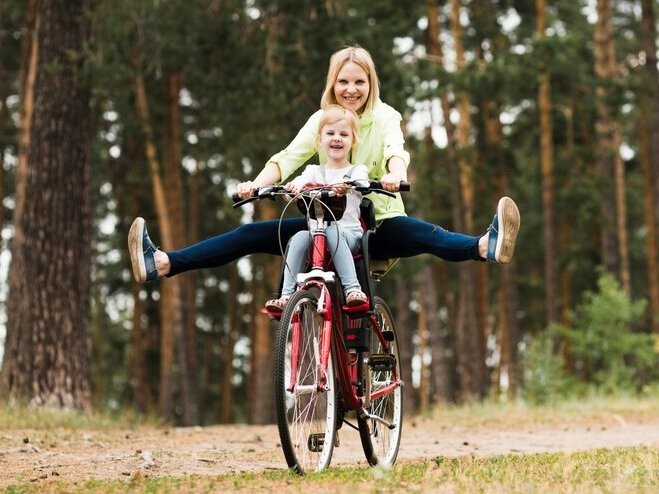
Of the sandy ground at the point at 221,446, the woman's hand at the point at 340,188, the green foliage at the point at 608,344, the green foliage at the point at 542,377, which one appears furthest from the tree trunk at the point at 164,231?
the woman's hand at the point at 340,188

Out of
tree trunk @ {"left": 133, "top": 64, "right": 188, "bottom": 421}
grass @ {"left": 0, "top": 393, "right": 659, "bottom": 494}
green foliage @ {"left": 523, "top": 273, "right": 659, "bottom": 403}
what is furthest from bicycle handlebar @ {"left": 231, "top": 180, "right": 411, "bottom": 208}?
tree trunk @ {"left": 133, "top": 64, "right": 188, "bottom": 421}

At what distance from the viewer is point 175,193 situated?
2517 cm

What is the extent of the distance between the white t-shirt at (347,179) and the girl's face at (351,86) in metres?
0.54

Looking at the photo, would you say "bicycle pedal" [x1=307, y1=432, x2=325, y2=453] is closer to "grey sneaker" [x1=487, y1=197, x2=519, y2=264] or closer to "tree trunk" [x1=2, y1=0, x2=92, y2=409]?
Result: "grey sneaker" [x1=487, y1=197, x2=519, y2=264]

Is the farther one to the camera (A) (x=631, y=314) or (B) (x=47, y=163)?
(A) (x=631, y=314)

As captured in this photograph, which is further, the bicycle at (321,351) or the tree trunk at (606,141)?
the tree trunk at (606,141)

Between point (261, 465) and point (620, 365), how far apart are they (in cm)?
1145

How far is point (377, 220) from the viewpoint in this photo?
20.7ft

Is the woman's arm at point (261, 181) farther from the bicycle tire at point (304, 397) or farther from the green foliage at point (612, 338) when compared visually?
the green foliage at point (612, 338)

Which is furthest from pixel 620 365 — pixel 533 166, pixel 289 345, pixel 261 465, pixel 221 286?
pixel 221 286

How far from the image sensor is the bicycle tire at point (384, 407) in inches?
256

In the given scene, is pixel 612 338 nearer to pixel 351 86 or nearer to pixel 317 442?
pixel 351 86

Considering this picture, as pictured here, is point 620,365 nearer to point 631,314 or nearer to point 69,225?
point 631,314

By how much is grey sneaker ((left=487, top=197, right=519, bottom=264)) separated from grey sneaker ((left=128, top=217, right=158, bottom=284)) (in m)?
1.90
